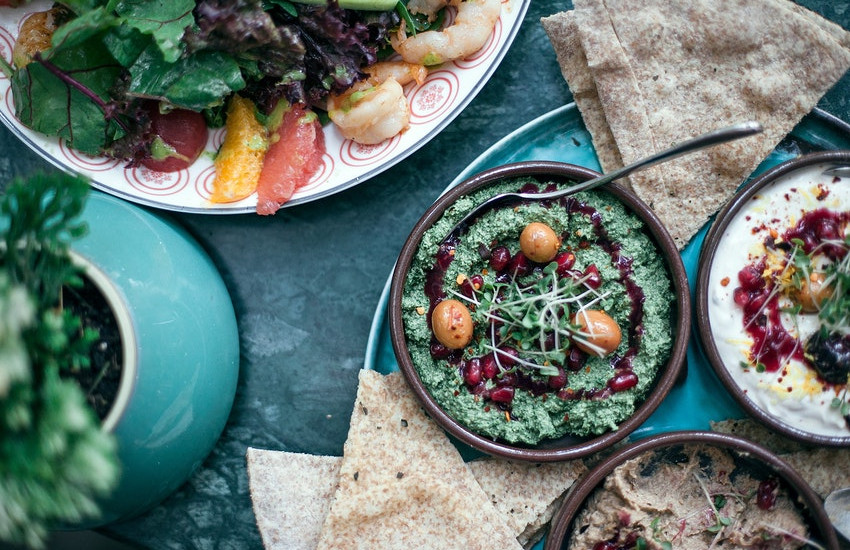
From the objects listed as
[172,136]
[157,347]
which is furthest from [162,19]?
A: [157,347]

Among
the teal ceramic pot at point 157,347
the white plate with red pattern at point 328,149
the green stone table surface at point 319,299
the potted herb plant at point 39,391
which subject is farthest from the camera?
the green stone table surface at point 319,299

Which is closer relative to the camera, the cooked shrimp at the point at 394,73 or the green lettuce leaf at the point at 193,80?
the green lettuce leaf at the point at 193,80

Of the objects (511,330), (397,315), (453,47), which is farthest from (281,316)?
(453,47)

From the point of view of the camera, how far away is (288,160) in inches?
77.9

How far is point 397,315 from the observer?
1.85 metres

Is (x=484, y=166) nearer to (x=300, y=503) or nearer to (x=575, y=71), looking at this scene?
(x=575, y=71)

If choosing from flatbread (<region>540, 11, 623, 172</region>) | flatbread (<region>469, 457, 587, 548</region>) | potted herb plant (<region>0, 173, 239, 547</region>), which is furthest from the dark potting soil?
flatbread (<region>540, 11, 623, 172</region>)

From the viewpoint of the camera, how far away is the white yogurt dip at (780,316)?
1849 millimetres

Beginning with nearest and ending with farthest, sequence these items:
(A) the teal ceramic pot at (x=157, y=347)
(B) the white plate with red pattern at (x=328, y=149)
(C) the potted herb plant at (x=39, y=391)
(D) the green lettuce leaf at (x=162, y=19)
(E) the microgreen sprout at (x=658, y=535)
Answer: (C) the potted herb plant at (x=39, y=391) < (A) the teal ceramic pot at (x=157, y=347) < (D) the green lettuce leaf at (x=162, y=19) < (E) the microgreen sprout at (x=658, y=535) < (B) the white plate with red pattern at (x=328, y=149)

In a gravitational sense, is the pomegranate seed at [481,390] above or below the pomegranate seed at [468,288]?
below

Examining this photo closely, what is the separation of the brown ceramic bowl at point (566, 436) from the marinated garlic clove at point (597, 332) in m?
0.17

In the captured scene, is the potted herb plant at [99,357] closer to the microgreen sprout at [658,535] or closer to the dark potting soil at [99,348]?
the dark potting soil at [99,348]

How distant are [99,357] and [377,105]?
3.08 feet

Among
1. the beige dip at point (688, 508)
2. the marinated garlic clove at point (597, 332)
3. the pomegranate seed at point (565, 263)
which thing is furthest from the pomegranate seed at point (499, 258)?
the beige dip at point (688, 508)
